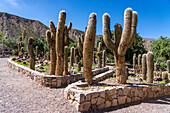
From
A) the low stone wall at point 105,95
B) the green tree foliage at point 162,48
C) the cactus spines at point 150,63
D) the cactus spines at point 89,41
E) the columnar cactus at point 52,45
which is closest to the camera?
the low stone wall at point 105,95

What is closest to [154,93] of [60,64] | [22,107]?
[60,64]

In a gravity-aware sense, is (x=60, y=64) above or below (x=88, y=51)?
below

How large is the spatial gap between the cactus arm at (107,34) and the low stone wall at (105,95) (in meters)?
2.05

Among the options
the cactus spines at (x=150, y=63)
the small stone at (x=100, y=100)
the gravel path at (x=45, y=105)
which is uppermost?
the cactus spines at (x=150, y=63)

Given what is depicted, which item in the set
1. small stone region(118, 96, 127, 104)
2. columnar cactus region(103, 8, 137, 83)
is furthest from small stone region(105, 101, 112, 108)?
columnar cactus region(103, 8, 137, 83)

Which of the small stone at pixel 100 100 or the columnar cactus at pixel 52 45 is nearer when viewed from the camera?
the small stone at pixel 100 100

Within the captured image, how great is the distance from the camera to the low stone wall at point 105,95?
4.23 m

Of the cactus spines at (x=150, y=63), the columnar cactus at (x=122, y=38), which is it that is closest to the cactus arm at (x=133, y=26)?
the columnar cactus at (x=122, y=38)

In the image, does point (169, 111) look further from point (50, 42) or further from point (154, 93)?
point (50, 42)

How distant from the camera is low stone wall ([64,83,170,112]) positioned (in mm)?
4227

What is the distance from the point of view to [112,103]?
4.80m

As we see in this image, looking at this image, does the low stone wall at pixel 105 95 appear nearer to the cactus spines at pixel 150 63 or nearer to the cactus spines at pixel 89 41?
the cactus spines at pixel 89 41

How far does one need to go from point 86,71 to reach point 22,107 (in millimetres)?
2891

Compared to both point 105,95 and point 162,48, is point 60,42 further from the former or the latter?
point 162,48
